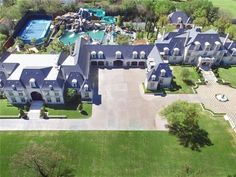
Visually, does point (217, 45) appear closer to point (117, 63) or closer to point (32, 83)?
point (117, 63)

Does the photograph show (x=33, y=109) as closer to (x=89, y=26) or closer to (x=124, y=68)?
(x=124, y=68)

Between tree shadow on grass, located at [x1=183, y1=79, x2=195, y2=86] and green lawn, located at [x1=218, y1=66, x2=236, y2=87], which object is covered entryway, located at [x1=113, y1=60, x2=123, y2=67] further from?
green lawn, located at [x1=218, y1=66, x2=236, y2=87]

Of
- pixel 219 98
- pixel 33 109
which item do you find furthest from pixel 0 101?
pixel 219 98

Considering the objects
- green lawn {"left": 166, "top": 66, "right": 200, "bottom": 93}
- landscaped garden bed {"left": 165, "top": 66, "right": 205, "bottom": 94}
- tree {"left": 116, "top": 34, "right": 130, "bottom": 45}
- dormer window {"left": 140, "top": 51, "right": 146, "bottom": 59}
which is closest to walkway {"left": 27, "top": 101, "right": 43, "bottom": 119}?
dormer window {"left": 140, "top": 51, "right": 146, "bottom": 59}

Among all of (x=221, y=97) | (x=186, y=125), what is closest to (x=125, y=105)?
(x=186, y=125)

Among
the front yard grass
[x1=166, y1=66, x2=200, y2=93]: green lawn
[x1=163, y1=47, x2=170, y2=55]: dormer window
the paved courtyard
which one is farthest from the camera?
[x1=163, y1=47, x2=170, y2=55]: dormer window
